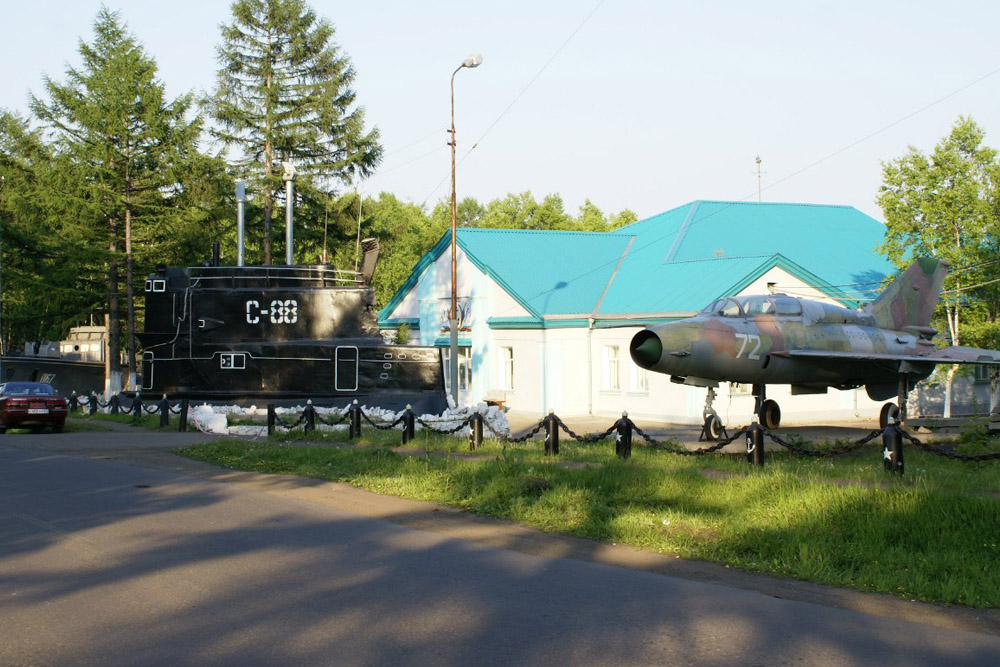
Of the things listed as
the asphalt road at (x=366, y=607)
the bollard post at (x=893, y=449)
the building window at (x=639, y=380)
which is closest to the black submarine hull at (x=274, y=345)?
the building window at (x=639, y=380)

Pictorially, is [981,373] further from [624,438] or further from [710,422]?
[624,438]

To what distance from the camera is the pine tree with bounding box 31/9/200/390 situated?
42.7m

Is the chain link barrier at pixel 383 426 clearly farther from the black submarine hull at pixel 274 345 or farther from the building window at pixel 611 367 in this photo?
the building window at pixel 611 367

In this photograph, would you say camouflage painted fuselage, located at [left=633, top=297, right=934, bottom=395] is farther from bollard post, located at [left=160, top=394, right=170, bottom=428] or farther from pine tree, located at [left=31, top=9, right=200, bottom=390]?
pine tree, located at [left=31, top=9, right=200, bottom=390]

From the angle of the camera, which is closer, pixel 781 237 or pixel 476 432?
pixel 476 432

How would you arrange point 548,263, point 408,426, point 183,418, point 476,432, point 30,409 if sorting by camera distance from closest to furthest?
point 476,432 → point 408,426 → point 183,418 → point 30,409 → point 548,263

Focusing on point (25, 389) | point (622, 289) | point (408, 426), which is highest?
point (622, 289)

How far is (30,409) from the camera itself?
27.3 m

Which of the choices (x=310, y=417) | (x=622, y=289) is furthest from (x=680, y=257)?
(x=310, y=417)

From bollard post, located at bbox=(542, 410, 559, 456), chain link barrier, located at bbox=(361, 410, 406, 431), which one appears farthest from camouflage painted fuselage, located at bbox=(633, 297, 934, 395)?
chain link barrier, located at bbox=(361, 410, 406, 431)

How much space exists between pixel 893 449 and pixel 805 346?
691 centimetres

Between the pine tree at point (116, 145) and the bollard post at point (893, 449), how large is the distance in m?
36.7

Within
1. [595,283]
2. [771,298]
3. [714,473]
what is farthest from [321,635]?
[595,283]

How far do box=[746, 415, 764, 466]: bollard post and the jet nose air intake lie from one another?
2843mm
